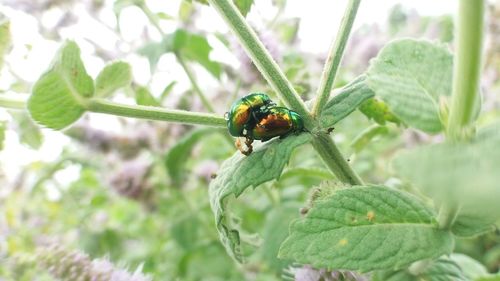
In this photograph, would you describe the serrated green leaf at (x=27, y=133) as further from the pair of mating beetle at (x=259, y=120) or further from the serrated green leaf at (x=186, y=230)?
the pair of mating beetle at (x=259, y=120)

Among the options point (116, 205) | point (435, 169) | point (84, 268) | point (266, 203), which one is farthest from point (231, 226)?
point (116, 205)

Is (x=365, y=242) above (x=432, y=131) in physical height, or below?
below

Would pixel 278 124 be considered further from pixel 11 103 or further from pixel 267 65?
pixel 11 103

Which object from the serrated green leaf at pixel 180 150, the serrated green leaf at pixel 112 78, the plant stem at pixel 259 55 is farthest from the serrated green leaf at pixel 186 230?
the plant stem at pixel 259 55

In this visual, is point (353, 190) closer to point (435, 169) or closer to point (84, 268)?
point (435, 169)

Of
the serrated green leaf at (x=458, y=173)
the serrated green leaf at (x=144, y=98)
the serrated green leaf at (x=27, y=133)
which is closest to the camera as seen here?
the serrated green leaf at (x=458, y=173)

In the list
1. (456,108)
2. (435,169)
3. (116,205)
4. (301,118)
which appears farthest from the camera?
(116,205)
